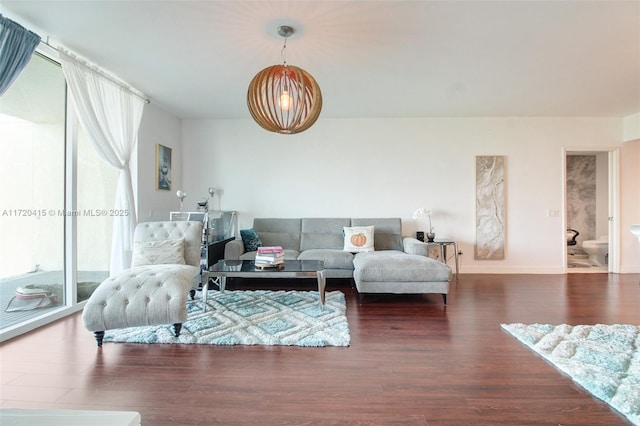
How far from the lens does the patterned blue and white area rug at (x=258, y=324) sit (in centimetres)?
245

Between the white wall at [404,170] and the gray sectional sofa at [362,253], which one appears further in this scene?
the white wall at [404,170]

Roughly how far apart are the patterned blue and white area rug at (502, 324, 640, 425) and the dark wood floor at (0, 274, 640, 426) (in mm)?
85

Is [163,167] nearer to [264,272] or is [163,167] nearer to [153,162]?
[153,162]

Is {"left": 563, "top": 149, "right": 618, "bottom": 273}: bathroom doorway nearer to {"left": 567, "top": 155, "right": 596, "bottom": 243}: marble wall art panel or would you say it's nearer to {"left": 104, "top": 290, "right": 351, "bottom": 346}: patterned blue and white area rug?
{"left": 567, "top": 155, "right": 596, "bottom": 243}: marble wall art panel

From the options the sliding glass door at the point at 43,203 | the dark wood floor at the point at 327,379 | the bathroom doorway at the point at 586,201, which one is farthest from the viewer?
the bathroom doorway at the point at 586,201

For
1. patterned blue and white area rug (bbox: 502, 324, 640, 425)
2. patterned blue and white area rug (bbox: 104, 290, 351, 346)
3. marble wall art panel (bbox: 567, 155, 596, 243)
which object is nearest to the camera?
patterned blue and white area rug (bbox: 502, 324, 640, 425)

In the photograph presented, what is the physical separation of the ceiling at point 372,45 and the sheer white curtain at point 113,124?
168mm

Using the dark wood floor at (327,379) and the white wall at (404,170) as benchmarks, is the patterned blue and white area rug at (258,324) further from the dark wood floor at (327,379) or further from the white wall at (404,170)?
the white wall at (404,170)

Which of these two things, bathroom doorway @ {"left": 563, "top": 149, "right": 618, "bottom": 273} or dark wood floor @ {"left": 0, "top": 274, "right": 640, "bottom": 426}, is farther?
bathroom doorway @ {"left": 563, "top": 149, "right": 618, "bottom": 273}

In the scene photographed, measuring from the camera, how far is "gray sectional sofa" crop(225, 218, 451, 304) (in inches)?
133

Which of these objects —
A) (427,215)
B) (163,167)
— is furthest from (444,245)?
(163,167)

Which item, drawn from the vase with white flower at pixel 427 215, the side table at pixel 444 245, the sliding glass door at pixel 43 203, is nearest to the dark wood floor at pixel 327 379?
the sliding glass door at pixel 43 203

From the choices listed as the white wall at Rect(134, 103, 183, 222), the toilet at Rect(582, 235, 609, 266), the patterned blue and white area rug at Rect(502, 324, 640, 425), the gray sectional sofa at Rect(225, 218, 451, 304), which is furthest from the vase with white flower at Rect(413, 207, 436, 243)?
the white wall at Rect(134, 103, 183, 222)

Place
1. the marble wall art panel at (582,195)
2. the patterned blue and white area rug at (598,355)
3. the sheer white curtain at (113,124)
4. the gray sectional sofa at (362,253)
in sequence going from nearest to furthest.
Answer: the patterned blue and white area rug at (598,355)
the sheer white curtain at (113,124)
the gray sectional sofa at (362,253)
the marble wall art panel at (582,195)
